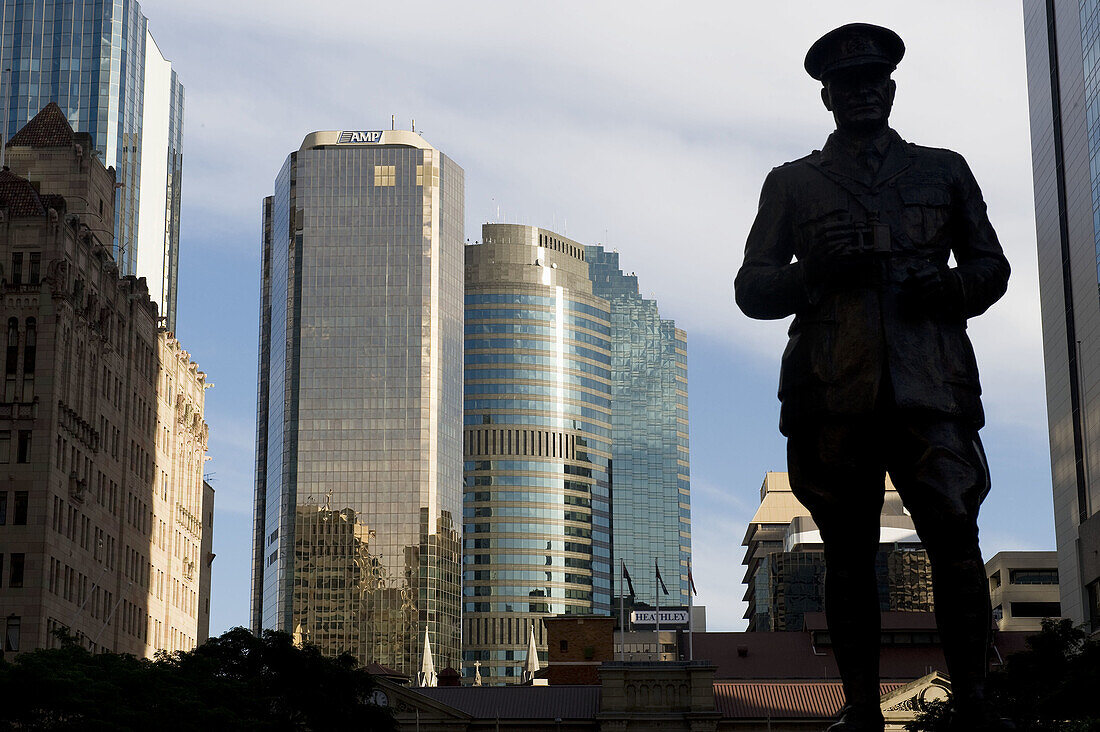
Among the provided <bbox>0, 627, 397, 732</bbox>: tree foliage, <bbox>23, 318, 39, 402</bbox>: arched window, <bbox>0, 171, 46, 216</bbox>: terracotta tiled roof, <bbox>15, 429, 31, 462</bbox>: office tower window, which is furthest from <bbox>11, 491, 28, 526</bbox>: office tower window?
<bbox>0, 627, 397, 732</bbox>: tree foliage

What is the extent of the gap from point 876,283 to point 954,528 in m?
1.50

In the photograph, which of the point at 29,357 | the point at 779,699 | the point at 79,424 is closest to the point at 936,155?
the point at 779,699

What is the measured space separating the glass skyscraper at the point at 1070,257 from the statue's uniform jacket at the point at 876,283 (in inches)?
3233

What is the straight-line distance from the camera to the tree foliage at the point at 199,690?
46.9 meters

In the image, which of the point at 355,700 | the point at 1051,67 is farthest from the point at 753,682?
the point at 1051,67

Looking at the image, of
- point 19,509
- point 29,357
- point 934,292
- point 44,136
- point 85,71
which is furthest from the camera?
point 85,71

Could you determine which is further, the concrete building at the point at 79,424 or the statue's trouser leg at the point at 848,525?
the concrete building at the point at 79,424

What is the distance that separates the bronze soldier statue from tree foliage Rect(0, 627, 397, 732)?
132 feet

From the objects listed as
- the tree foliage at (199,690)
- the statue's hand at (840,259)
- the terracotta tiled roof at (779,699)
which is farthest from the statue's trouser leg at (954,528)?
the terracotta tiled roof at (779,699)

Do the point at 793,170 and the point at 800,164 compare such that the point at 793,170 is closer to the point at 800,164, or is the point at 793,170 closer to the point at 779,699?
the point at 800,164

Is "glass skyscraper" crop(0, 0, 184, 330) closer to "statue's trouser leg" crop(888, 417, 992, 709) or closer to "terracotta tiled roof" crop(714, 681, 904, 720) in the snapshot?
"terracotta tiled roof" crop(714, 681, 904, 720)

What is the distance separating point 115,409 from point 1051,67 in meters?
65.6

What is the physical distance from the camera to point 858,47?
32.6 ft

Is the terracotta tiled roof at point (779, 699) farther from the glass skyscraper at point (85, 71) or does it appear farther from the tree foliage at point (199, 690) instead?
the glass skyscraper at point (85, 71)
